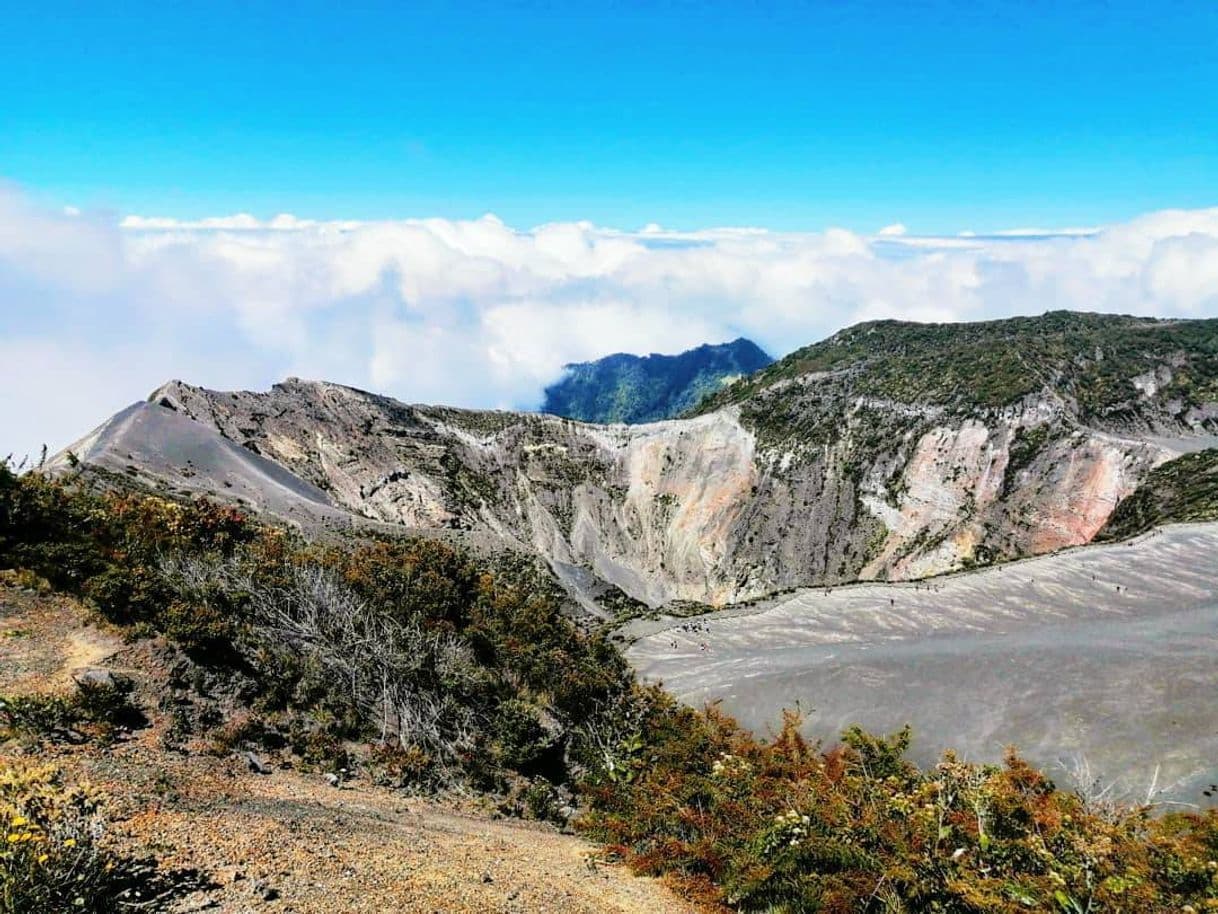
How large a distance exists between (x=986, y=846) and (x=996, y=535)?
2640 inches

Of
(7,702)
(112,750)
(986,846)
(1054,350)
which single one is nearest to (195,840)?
(112,750)

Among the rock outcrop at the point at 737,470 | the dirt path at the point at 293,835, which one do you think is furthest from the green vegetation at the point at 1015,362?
the dirt path at the point at 293,835

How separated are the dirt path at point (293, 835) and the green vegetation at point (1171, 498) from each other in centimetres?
5813

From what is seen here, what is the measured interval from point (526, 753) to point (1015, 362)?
88946mm

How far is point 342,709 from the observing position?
56.4 ft

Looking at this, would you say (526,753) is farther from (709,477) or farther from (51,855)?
(709,477)

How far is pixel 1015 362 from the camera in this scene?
289ft

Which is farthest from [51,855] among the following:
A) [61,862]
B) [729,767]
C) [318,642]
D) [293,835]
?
[729,767]

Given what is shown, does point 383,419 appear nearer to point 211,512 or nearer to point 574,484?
point 574,484

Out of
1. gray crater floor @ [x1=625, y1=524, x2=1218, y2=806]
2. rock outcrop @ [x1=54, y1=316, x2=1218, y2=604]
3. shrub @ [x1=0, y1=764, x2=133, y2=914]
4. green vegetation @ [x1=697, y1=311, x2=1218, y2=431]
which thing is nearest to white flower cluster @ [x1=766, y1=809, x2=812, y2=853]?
shrub @ [x1=0, y1=764, x2=133, y2=914]

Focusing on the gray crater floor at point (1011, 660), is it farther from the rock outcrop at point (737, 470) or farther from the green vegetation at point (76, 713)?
the green vegetation at point (76, 713)

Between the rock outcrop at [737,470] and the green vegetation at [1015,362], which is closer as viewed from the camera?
the rock outcrop at [737,470]

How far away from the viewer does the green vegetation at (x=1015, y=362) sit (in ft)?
277

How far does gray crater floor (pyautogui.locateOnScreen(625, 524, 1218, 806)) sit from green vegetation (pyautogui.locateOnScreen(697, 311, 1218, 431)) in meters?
37.8
